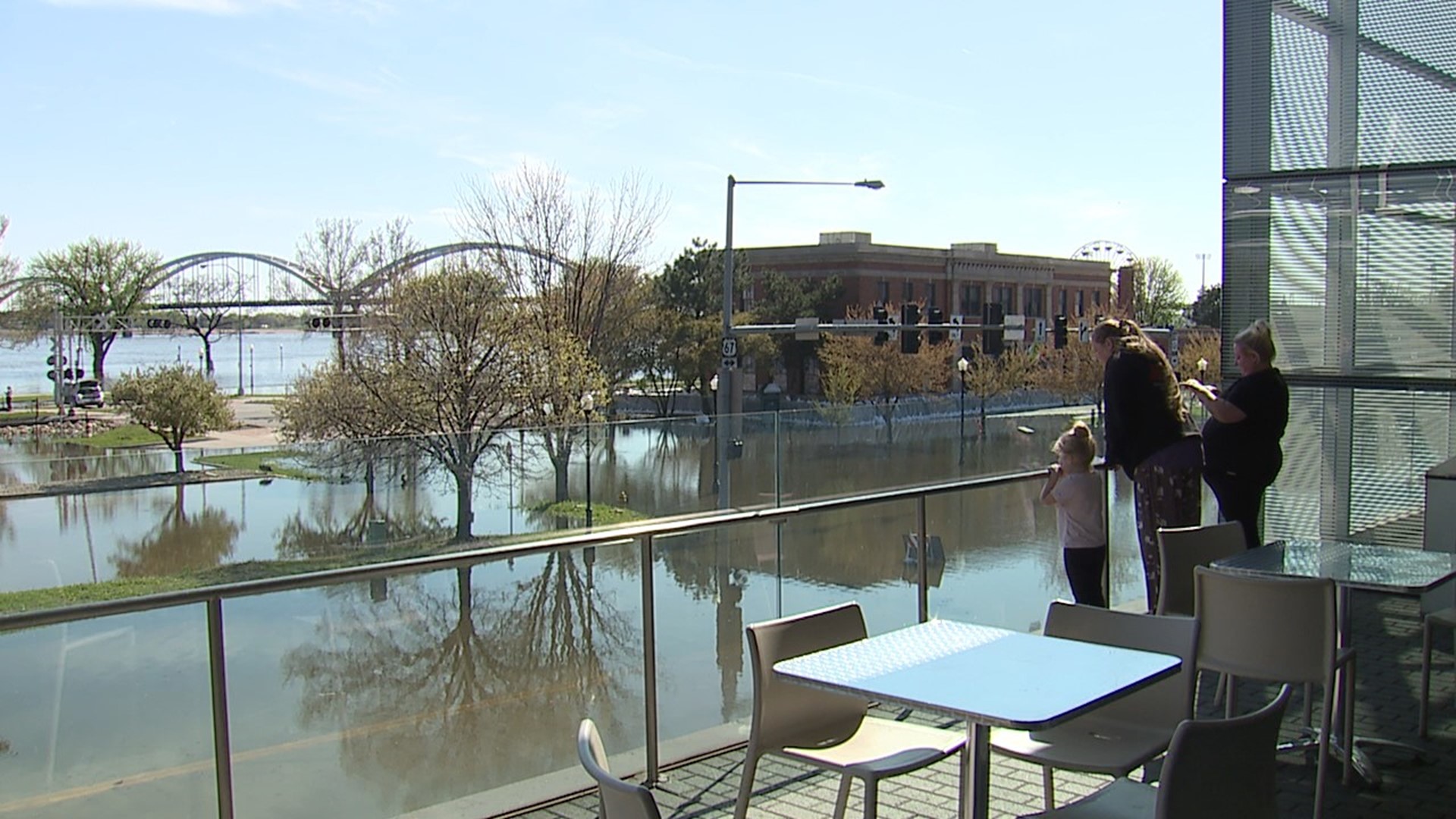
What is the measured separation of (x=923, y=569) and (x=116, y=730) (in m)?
3.80

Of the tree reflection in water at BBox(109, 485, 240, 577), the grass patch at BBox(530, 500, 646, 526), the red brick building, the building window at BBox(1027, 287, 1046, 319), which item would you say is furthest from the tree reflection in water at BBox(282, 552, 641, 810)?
the building window at BBox(1027, 287, 1046, 319)

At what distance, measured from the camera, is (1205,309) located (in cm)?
7469

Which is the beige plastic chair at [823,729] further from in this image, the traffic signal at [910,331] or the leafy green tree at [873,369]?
the leafy green tree at [873,369]

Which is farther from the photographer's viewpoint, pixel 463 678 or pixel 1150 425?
pixel 1150 425

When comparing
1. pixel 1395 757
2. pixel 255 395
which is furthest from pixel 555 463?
pixel 255 395

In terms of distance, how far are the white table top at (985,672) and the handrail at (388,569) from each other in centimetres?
137

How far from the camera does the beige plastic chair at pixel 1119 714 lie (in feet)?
12.6

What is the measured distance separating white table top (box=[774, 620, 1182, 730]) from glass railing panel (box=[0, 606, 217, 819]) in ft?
6.54

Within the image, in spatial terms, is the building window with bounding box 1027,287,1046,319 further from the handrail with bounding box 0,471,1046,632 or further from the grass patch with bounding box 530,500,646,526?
the handrail with bounding box 0,471,1046,632

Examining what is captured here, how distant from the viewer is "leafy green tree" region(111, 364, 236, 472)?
4294cm

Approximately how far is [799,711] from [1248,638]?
1.76 m

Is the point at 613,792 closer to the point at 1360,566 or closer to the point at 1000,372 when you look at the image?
the point at 1360,566

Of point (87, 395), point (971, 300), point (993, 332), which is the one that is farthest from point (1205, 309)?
point (87, 395)

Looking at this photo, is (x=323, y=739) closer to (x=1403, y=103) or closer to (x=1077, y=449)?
(x=1077, y=449)
